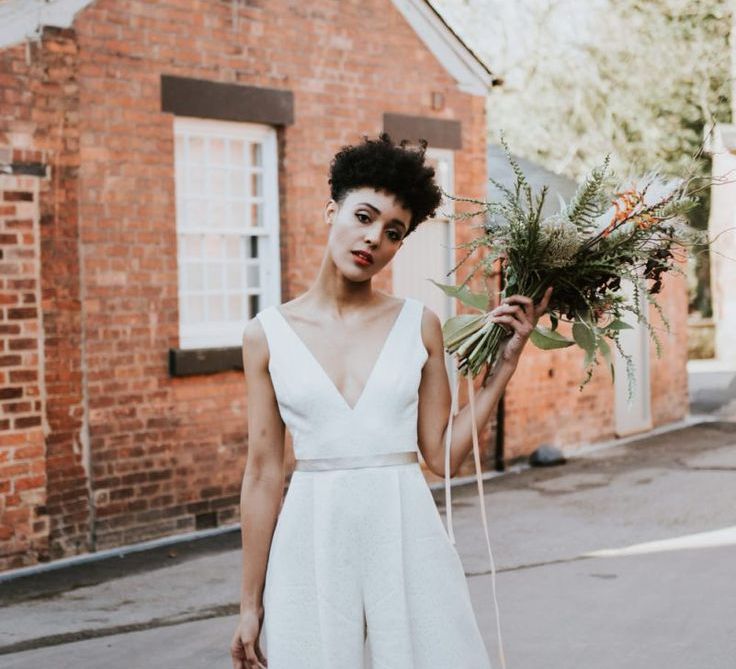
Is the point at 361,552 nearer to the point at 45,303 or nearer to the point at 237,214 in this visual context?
the point at 45,303

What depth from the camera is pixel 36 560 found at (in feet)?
28.7

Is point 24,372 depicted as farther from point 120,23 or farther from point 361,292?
point 361,292

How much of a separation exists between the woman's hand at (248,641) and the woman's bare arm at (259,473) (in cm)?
2

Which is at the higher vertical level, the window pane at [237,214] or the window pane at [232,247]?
the window pane at [237,214]

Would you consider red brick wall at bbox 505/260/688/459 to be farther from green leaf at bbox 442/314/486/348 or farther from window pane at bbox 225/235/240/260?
green leaf at bbox 442/314/486/348

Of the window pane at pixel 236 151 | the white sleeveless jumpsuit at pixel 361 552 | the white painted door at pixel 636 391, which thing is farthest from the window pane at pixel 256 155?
the white sleeveless jumpsuit at pixel 361 552

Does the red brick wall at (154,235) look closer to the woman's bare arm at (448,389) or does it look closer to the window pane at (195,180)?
the window pane at (195,180)

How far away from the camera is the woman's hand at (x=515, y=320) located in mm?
3186

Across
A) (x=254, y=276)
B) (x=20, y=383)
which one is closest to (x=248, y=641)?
(x=20, y=383)

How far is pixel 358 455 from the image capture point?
10.1ft

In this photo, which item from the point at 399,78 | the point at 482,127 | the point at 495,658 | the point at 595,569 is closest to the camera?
the point at 495,658

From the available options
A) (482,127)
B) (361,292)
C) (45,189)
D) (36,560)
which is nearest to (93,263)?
(45,189)

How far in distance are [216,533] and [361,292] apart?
7.11m

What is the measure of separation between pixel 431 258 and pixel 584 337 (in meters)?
9.32
